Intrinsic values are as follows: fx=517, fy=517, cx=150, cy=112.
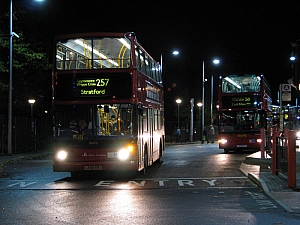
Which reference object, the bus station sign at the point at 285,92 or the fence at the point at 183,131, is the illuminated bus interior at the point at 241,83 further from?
the fence at the point at 183,131

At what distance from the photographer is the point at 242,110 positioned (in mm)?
28625

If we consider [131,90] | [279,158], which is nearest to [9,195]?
[131,90]

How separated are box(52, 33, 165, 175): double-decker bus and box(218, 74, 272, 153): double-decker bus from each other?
13.6 metres

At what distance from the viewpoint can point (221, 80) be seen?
95.4ft

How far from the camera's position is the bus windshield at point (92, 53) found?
51.6ft

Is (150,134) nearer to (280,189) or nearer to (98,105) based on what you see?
(98,105)

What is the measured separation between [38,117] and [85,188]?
2754cm

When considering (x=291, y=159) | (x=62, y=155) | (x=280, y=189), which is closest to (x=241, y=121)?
(x=62, y=155)

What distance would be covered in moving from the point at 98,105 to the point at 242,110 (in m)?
14.6

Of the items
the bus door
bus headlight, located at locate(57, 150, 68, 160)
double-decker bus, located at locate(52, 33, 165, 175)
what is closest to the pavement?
the bus door

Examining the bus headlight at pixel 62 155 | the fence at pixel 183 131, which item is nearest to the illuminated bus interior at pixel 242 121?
the bus headlight at pixel 62 155

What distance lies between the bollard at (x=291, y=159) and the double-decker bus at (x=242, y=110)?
15826 millimetres

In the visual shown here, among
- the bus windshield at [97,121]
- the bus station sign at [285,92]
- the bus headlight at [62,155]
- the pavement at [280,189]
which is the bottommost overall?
the pavement at [280,189]

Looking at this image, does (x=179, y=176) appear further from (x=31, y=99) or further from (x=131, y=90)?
(x=31, y=99)
